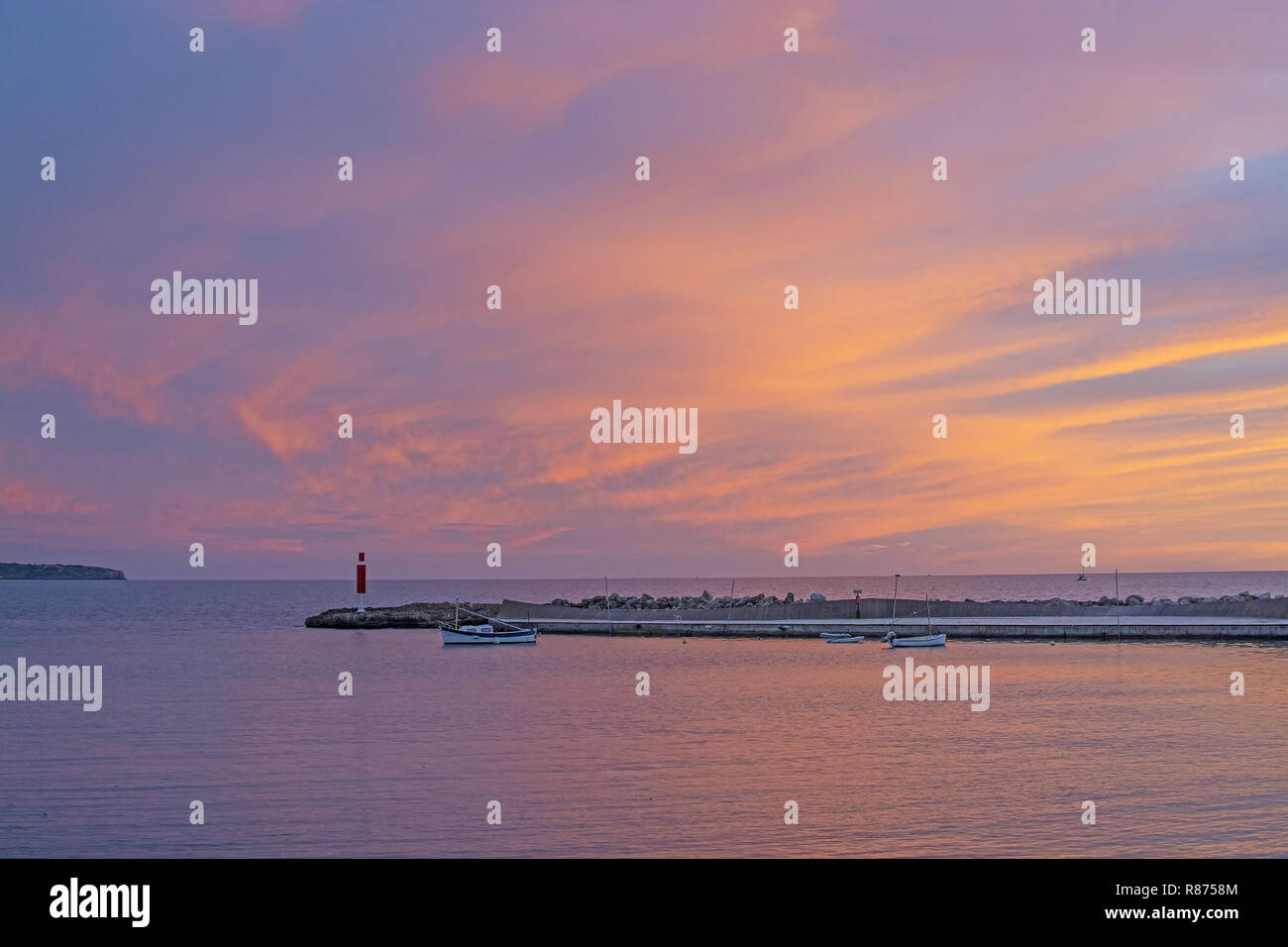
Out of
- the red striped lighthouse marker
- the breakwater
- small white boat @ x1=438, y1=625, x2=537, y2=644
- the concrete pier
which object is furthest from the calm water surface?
the red striped lighthouse marker

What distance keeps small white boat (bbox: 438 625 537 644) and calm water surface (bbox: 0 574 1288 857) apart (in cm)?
2174

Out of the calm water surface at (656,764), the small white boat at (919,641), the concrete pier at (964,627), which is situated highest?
the concrete pier at (964,627)

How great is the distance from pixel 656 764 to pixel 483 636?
5461 cm

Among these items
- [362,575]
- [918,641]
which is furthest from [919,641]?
[362,575]

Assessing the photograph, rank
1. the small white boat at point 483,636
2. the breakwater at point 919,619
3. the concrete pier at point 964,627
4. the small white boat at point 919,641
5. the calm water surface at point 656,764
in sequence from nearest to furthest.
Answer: the calm water surface at point 656,764 < the small white boat at point 919,641 < the concrete pier at point 964,627 < the breakwater at point 919,619 < the small white boat at point 483,636

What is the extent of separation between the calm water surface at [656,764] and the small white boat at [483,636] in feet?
71.3

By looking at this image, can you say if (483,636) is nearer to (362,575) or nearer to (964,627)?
(964,627)

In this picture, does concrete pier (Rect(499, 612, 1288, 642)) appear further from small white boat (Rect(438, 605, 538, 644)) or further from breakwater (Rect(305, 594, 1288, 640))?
small white boat (Rect(438, 605, 538, 644))

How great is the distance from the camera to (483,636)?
82500 mm

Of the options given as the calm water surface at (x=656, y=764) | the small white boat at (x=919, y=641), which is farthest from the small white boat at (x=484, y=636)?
the small white boat at (x=919, y=641)

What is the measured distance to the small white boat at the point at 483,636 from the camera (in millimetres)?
82312

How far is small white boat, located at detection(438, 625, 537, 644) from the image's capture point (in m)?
82.3

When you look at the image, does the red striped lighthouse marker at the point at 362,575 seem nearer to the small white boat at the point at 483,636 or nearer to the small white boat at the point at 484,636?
the small white boat at the point at 484,636
